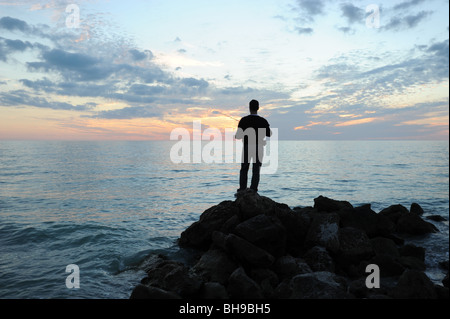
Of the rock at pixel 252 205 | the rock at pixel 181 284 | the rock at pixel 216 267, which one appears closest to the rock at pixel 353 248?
the rock at pixel 252 205

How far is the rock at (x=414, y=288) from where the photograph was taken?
5.22 metres

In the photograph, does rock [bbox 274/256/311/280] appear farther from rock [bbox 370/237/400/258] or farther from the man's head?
the man's head

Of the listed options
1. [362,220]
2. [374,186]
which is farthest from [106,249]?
[374,186]

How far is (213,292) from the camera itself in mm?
5355

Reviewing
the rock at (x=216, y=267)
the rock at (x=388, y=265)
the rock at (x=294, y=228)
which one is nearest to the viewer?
the rock at (x=216, y=267)

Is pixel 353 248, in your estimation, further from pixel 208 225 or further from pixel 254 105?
pixel 254 105

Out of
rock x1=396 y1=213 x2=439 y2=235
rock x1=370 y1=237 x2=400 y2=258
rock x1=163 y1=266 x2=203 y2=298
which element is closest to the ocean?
rock x1=396 y1=213 x2=439 y2=235

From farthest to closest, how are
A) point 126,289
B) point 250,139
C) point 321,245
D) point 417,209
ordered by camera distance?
point 417,209, point 250,139, point 321,245, point 126,289

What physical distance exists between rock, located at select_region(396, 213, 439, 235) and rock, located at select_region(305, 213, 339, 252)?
5.26 m

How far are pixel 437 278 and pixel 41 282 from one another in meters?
9.78

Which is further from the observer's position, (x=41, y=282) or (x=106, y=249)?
(x=106, y=249)

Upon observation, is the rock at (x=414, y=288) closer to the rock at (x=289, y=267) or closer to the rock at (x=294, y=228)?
the rock at (x=289, y=267)
